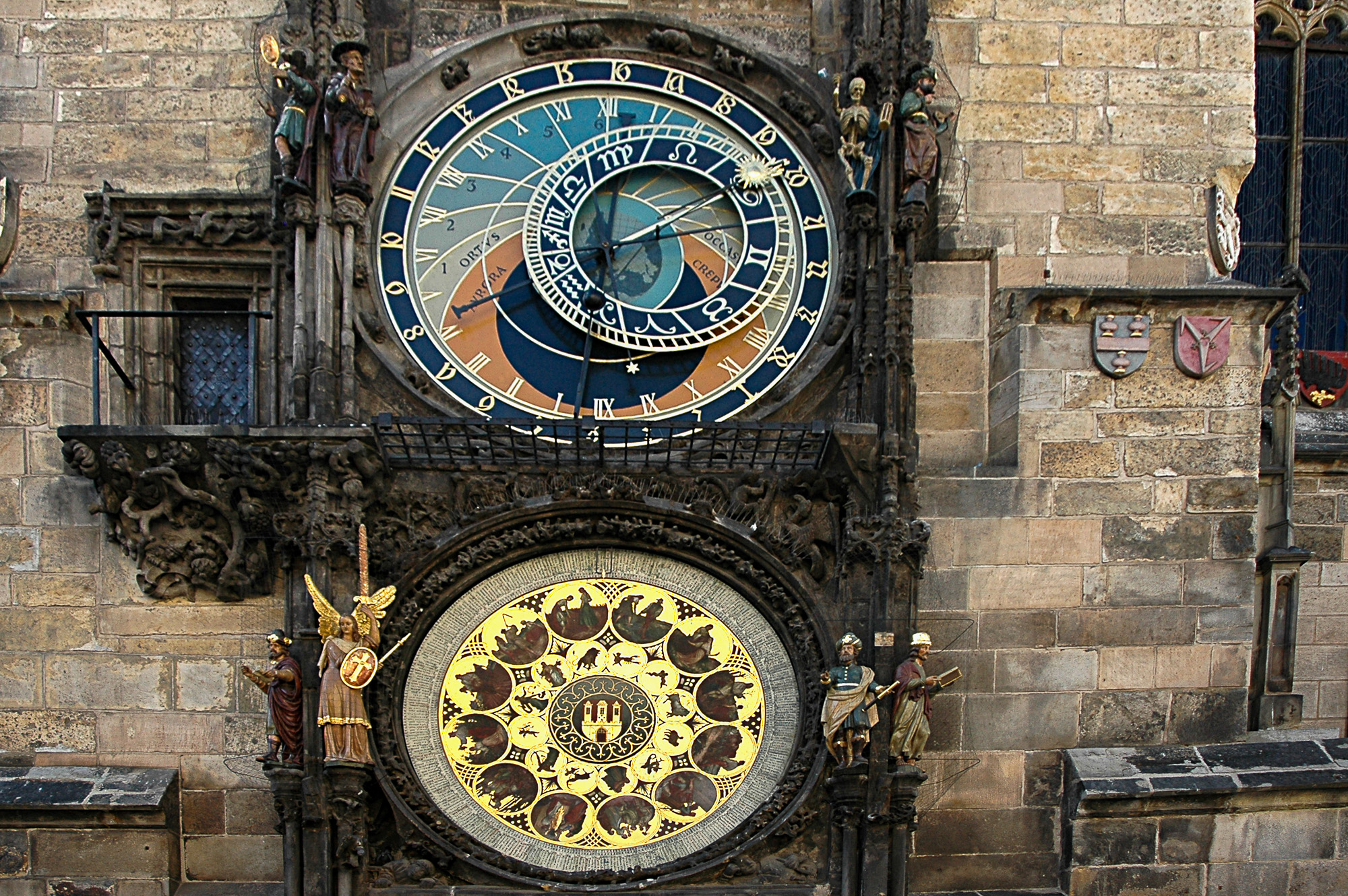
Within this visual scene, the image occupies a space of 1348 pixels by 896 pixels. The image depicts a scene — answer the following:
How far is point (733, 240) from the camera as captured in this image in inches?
382

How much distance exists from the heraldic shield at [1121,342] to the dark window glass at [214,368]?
5.14 m

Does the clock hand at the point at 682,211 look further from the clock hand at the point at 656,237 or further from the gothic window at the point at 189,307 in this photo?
the gothic window at the point at 189,307

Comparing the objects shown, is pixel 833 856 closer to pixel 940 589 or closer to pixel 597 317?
pixel 940 589

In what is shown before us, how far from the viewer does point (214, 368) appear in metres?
9.87

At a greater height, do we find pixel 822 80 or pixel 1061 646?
pixel 822 80

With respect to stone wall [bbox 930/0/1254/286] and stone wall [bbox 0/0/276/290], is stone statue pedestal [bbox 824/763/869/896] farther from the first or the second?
stone wall [bbox 0/0/276/290]

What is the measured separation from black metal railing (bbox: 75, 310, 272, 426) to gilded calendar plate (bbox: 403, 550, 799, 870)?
2073 mm

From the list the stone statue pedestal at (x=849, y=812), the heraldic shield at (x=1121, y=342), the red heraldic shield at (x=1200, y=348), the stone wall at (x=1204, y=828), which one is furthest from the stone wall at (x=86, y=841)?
the red heraldic shield at (x=1200, y=348)

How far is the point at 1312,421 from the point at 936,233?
2.97 metres

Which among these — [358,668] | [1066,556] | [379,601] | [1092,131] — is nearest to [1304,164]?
[1092,131]

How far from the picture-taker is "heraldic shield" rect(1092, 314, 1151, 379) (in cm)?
959

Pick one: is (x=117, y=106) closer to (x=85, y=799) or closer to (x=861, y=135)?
(x=85, y=799)

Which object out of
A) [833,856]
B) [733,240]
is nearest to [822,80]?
[733,240]

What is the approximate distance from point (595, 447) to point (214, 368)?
2.56 metres
